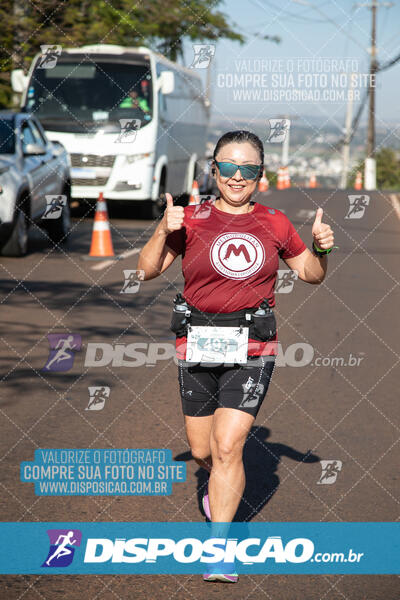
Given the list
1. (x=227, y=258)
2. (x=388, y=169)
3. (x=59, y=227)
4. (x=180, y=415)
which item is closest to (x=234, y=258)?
(x=227, y=258)

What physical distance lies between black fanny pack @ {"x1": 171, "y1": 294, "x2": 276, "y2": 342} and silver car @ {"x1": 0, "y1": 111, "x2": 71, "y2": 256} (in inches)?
354

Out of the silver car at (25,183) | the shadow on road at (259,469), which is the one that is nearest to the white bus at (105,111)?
the silver car at (25,183)

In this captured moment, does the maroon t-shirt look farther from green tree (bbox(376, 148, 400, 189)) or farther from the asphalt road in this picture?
green tree (bbox(376, 148, 400, 189))

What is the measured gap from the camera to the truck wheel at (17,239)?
13258 mm

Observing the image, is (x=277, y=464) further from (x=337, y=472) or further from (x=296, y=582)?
(x=296, y=582)

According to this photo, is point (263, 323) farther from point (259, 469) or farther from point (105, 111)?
point (105, 111)

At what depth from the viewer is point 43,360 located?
7723 mm

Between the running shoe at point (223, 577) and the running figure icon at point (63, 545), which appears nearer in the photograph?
the running shoe at point (223, 577)

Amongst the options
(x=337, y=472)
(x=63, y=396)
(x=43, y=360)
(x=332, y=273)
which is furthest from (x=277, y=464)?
(x=332, y=273)

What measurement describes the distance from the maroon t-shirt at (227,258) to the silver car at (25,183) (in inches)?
351

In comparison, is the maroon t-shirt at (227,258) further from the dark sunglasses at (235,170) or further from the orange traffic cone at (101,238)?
the orange traffic cone at (101,238)

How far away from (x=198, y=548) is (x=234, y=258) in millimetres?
1312

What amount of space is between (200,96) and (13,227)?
14237 millimetres

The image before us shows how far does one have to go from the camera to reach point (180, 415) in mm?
6297
